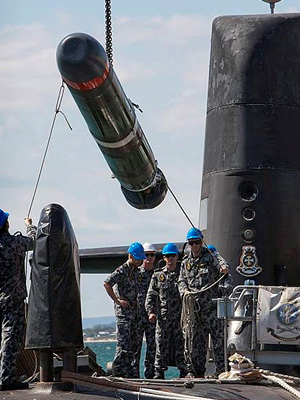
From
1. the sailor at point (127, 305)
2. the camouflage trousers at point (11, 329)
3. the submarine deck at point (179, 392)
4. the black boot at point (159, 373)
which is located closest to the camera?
the submarine deck at point (179, 392)

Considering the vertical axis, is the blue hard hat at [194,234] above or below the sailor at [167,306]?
above

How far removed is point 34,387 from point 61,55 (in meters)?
7.51

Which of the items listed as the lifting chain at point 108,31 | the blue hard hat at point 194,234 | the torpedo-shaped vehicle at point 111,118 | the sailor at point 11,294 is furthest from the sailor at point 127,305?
the sailor at point 11,294

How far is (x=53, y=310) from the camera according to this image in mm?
8344

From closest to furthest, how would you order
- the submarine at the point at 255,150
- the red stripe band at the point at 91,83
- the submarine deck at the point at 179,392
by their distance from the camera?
the submarine deck at the point at 179,392, the red stripe band at the point at 91,83, the submarine at the point at 255,150

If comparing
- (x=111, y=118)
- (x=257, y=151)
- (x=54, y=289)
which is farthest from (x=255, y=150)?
(x=54, y=289)

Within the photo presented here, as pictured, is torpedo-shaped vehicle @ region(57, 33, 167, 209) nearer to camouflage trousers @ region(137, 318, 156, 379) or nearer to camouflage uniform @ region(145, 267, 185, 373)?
camouflage uniform @ region(145, 267, 185, 373)

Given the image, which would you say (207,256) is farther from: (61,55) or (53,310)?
(53,310)

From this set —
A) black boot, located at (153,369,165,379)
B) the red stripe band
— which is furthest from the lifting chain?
black boot, located at (153,369,165,379)

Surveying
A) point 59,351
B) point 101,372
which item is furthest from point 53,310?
point 101,372

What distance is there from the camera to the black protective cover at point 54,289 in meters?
8.32

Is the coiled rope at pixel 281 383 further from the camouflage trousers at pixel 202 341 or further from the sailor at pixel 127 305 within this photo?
the sailor at pixel 127 305

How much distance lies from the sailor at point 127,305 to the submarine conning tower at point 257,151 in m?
1.52

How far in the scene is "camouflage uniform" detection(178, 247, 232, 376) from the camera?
47.2 feet
